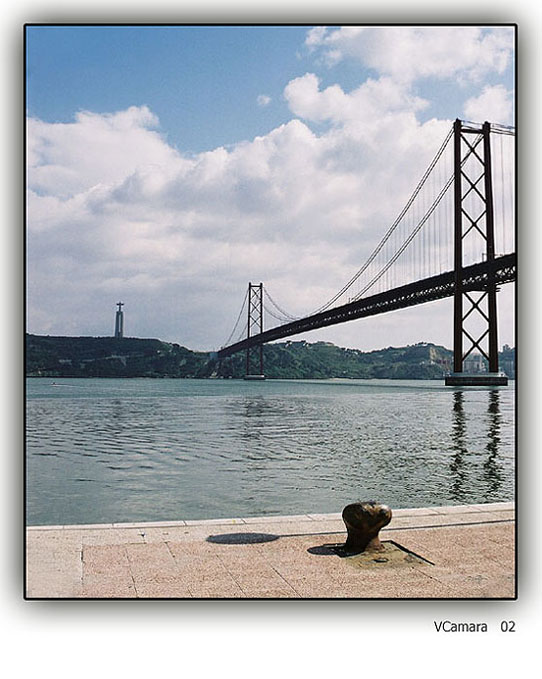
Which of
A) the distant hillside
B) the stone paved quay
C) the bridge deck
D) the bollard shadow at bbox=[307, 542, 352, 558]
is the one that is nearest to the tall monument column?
the distant hillside

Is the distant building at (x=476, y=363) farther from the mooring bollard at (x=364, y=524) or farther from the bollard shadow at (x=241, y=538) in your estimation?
the bollard shadow at (x=241, y=538)

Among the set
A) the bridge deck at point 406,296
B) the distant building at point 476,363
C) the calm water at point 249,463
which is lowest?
the calm water at point 249,463

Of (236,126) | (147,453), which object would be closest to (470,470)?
(147,453)

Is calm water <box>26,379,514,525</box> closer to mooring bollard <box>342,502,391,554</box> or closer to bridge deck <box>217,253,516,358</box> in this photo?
bridge deck <box>217,253,516,358</box>

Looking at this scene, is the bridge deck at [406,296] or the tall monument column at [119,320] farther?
the bridge deck at [406,296]

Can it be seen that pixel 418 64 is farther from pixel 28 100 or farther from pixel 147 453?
pixel 147 453

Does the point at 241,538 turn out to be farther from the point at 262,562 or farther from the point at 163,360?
the point at 163,360

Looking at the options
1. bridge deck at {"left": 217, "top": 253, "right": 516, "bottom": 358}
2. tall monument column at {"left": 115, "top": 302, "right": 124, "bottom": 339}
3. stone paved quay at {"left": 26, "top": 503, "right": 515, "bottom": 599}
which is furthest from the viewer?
bridge deck at {"left": 217, "top": 253, "right": 516, "bottom": 358}

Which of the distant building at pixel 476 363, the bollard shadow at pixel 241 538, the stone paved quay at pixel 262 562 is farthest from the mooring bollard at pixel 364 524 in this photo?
the distant building at pixel 476 363
